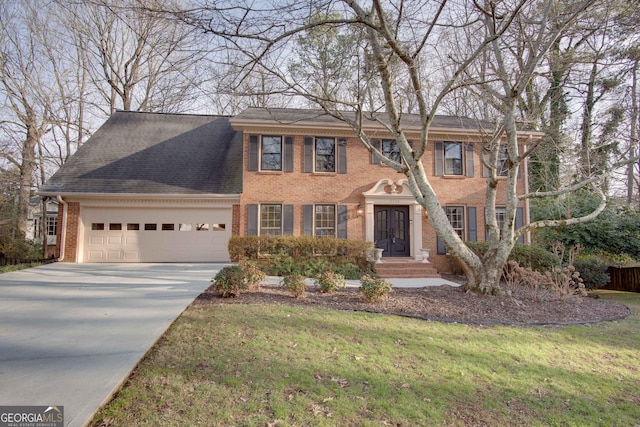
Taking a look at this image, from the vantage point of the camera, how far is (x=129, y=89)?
20703mm

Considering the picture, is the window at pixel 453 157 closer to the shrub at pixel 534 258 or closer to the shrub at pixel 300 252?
the shrub at pixel 534 258

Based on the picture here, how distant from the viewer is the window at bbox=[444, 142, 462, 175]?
13.6 meters

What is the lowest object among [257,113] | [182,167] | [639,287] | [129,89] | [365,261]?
[639,287]

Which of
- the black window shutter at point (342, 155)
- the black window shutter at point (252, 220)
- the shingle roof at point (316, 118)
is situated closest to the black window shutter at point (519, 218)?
the shingle roof at point (316, 118)

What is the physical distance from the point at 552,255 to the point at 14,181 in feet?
80.9

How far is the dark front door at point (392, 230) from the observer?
12953 mm

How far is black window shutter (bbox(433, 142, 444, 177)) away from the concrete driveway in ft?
30.9

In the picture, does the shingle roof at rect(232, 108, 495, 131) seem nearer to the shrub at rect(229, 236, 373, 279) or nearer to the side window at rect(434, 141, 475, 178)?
the side window at rect(434, 141, 475, 178)

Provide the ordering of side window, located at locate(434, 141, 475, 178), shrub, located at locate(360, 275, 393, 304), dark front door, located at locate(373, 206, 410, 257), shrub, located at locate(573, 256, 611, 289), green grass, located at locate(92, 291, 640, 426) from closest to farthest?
green grass, located at locate(92, 291, 640, 426)
shrub, located at locate(360, 275, 393, 304)
shrub, located at locate(573, 256, 611, 289)
dark front door, located at locate(373, 206, 410, 257)
side window, located at locate(434, 141, 475, 178)

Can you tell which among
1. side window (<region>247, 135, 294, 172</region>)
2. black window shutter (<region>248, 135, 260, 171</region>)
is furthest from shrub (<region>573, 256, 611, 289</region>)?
black window shutter (<region>248, 135, 260, 171</region>)

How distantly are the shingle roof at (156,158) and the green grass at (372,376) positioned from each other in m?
8.62

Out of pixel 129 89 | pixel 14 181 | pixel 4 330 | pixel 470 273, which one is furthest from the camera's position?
pixel 129 89

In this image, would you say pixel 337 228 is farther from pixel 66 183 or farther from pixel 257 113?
pixel 66 183

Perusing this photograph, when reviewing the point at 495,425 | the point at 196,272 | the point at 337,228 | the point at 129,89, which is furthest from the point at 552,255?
the point at 129,89
